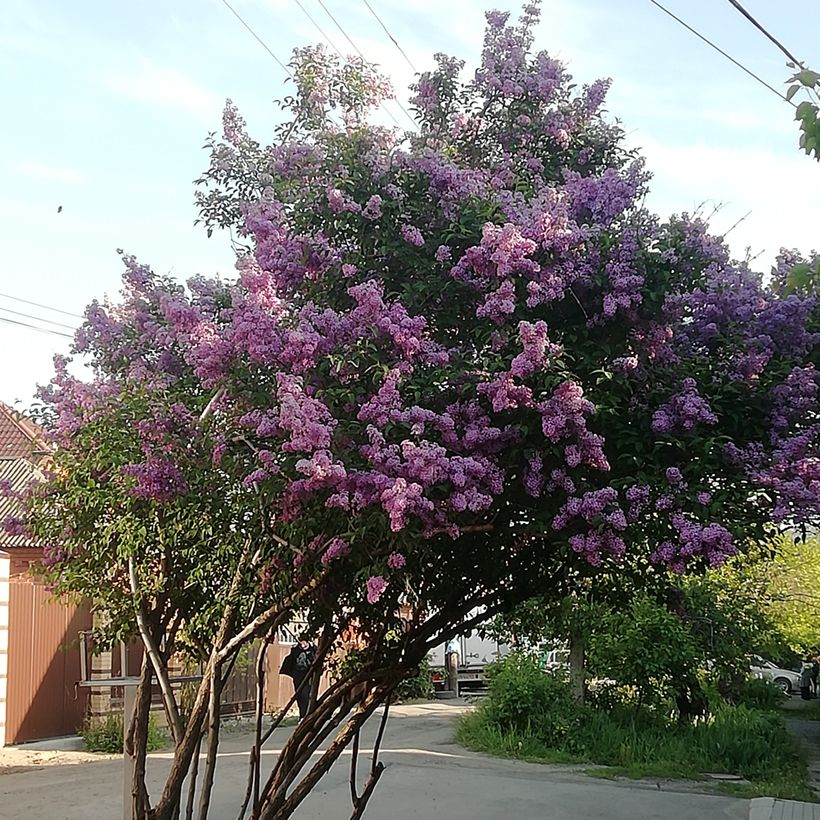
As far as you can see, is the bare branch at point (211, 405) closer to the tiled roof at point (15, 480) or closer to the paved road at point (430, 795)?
the tiled roof at point (15, 480)

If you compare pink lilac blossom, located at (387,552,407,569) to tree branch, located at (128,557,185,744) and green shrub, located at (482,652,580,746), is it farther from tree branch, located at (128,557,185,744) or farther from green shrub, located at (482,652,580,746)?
green shrub, located at (482,652,580,746)

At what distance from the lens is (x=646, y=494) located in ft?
15.6

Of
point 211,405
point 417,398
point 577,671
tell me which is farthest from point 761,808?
point 211,405

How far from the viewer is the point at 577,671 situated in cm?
1677

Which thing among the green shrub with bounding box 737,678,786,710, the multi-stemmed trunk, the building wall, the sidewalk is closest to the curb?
the sidewalk

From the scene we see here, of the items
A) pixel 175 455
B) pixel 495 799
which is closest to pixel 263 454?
pixel 175 455

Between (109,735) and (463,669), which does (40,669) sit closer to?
(109,735)

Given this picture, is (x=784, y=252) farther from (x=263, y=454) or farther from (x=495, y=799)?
(x=495, y=799)

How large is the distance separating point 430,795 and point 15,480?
5286mm

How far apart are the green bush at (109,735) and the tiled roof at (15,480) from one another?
2.69 m

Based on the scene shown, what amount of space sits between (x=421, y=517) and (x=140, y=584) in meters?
2.08

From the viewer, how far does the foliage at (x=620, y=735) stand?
1486 centimetres

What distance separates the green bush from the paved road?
0.84 metres

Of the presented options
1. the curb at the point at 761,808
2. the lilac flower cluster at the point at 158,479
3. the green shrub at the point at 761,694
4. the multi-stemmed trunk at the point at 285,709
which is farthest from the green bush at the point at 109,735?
the lilac flower cluster at the point at 158,479
